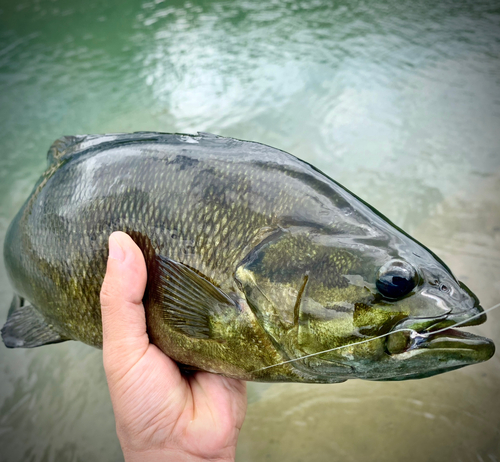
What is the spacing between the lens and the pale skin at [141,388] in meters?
1.24

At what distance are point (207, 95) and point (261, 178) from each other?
3.46 meters

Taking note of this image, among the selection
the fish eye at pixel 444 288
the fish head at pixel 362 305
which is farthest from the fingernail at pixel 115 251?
the fish eye at pixel 444 288

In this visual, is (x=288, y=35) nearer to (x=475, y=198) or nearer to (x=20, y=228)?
(x=475, y=198)

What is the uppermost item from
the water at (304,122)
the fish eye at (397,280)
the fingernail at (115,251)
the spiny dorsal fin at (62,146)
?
the spiny dorsal fin at (62,146)

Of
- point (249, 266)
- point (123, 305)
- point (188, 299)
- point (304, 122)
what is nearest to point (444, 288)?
point (249, 266)

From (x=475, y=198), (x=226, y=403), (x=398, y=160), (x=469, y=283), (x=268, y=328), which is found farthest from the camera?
(x=398, y=160)

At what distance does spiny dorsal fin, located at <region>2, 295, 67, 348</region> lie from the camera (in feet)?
5.30

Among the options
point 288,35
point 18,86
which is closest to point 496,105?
point 288,35

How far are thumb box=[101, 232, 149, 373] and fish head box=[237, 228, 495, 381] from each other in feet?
1.11

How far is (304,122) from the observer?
154 inches

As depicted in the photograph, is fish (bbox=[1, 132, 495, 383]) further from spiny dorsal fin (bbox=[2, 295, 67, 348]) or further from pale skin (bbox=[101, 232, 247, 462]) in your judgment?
spiny dorsal fin (bbox=[2, 295, 67, 348])

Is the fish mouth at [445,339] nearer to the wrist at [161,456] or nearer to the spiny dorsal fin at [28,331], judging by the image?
the wrist at [161,456]

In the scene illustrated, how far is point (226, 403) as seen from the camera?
1.45 metres

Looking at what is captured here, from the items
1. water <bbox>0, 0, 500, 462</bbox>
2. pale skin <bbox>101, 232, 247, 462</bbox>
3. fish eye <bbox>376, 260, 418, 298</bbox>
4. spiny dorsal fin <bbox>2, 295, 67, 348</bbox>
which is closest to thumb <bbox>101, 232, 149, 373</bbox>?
pale skin <bbox>101, 232, 247, 462</bbox>
